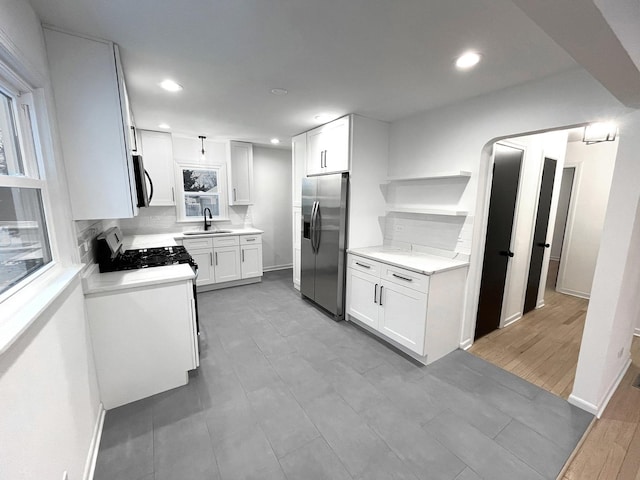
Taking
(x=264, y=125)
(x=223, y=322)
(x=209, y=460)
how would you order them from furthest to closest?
1. (x=264, y=125)
2. (x=223, y=322)
3. (x=209, y=460)

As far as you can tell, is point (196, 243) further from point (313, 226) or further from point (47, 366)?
point (47, 366)

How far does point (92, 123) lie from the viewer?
5.58ft

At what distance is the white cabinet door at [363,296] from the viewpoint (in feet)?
9.55

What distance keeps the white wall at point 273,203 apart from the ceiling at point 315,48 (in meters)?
2.52

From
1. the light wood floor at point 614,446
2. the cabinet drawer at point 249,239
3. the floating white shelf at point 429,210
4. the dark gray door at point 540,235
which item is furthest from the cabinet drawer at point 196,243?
the dark gray door at point 540,235

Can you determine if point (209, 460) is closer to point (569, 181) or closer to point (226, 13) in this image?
point (226, 13)

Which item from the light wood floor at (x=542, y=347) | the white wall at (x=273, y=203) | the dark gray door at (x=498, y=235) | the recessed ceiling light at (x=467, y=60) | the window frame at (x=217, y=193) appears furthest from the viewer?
→ the white wall at (x=273, y=203)

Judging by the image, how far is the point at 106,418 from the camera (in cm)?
188

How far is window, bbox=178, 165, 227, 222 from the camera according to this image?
14.8 ft

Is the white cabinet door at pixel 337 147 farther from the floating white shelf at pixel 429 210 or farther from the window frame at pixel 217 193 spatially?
the window frame at pixel 217 193

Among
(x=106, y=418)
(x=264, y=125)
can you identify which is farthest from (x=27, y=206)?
(x=264, y=125)

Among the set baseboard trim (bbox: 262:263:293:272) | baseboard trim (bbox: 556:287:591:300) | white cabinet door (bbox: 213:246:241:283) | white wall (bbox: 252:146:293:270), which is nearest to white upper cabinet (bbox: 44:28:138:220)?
white cabinet door (bbox: 213:246:241:283)

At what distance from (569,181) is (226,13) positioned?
6.58 metres

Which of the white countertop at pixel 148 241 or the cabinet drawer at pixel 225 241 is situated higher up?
the white countertop at pixel 148 241
